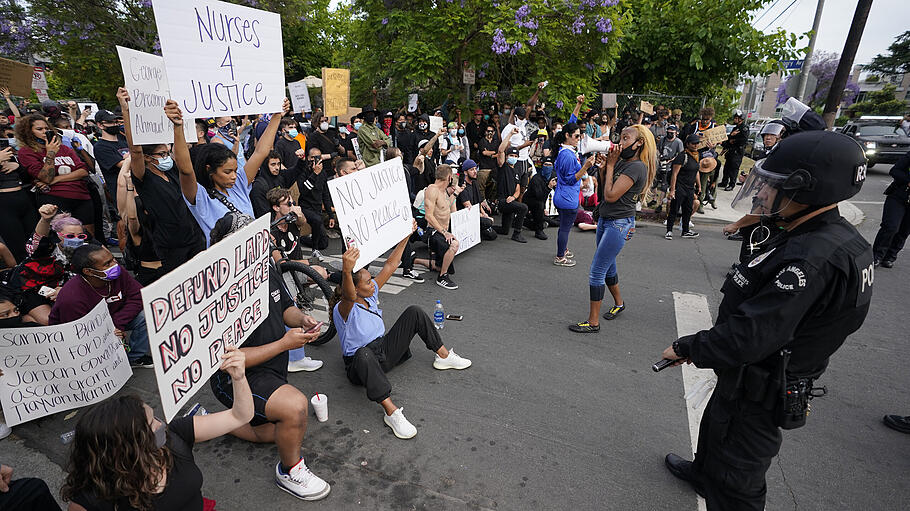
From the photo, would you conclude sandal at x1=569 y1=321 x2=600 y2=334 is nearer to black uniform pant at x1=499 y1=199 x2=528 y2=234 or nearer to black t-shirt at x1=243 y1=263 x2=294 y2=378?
black t-shirt at x1=243 y1=263 x2=294 y2=378

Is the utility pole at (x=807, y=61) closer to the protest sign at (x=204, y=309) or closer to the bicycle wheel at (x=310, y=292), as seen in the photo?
the bicycle wheel at (x=310, y=292)

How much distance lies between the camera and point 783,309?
1897mm

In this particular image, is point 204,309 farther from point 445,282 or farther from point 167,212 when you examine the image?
point 445,282

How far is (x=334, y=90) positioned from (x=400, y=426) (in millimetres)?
6161

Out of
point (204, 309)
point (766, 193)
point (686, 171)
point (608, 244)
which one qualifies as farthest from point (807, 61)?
point (204, 309)

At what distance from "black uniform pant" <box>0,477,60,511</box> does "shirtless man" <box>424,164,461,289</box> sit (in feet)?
14.5

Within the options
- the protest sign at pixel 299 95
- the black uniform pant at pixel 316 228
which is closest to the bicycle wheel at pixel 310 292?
the black uniform pant at pixel 316 228

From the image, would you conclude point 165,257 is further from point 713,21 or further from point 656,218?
point 713,21

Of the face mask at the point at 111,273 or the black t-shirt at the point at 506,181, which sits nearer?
the face mask at the point at 111,273

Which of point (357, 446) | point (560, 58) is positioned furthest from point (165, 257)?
point (560, 58)

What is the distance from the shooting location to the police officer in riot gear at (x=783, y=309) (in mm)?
1909

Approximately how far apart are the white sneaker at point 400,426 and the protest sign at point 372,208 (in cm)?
109

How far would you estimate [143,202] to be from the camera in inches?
145

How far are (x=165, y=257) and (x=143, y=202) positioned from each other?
52 cm
